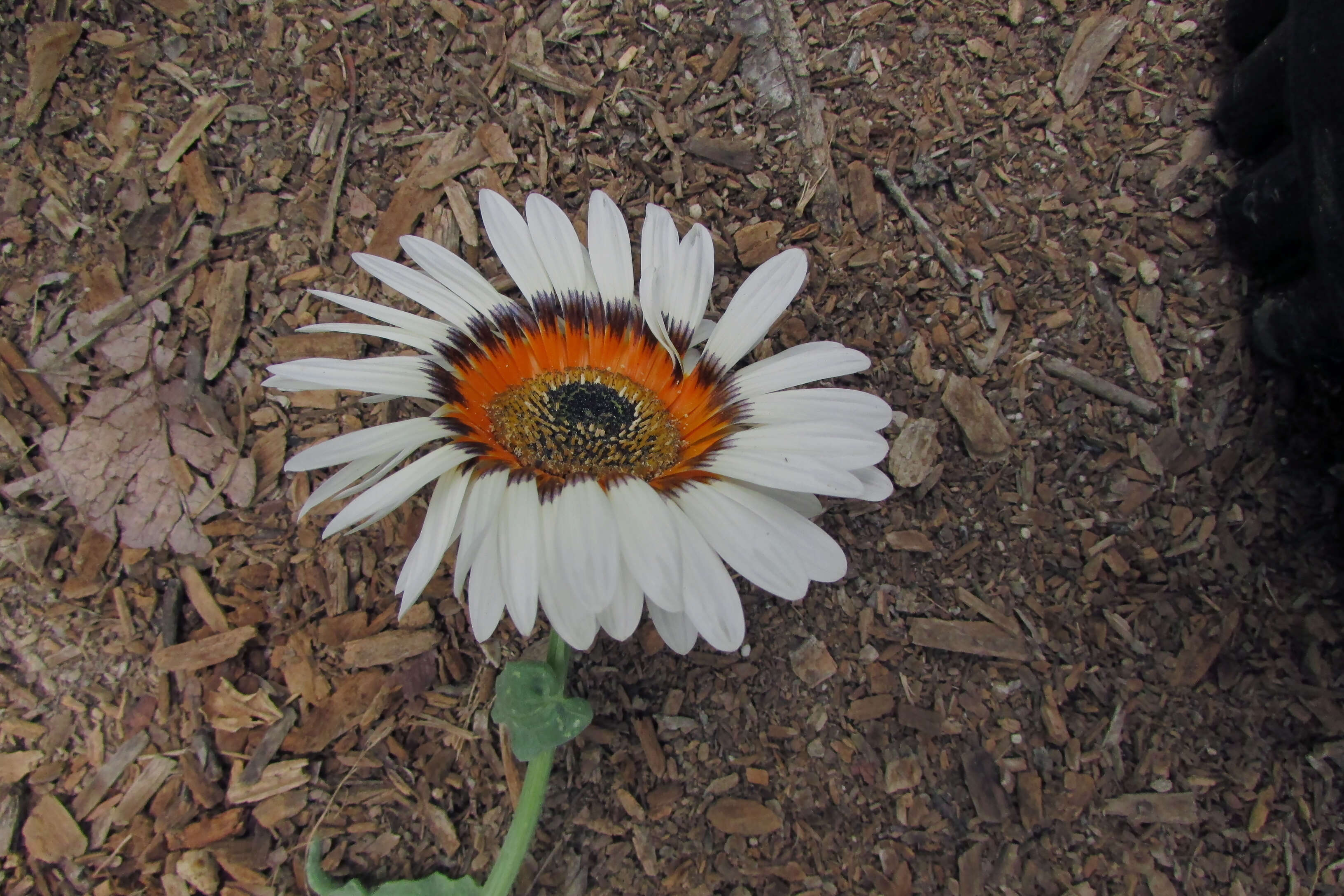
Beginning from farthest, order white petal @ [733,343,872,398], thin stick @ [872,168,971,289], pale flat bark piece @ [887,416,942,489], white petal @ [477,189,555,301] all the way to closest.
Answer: thin stick @ [872,168,971,289]
pale flat bark piece @ [887,416,942,489]
white petal @ [477,189,555,301]
white petal @ [733,343,872,398]

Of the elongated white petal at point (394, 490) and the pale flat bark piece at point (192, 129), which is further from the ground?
the pale flat bark piece at point (192, 129)

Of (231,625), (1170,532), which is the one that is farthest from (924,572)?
(231,625)

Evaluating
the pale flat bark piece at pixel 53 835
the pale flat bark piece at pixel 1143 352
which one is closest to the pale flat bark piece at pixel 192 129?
the pale flat bark piece at pixel 53 835

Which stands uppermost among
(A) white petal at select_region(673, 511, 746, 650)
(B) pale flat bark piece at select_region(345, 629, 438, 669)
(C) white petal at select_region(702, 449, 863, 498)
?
(C) white petal at select_region(702, 449, 863, 498)

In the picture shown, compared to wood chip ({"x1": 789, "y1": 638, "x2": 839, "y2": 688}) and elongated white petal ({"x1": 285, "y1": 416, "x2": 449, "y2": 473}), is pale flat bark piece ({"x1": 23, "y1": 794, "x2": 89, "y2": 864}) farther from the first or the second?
wood chip ({"x1": 789, "y1": 638, "x2": 839, "y2": 688})

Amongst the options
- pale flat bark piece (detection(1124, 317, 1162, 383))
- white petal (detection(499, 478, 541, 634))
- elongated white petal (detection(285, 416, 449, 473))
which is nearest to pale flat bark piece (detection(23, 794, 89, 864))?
elongated white petal (detection(285, 416, 449, 473))

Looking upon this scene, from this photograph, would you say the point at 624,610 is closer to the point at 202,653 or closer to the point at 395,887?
the point at 395,887

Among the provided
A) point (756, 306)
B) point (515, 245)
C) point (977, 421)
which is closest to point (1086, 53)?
point (977, 421)

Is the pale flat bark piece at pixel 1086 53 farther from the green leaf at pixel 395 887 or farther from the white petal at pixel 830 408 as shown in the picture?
the green leaf at pixel 395 887
